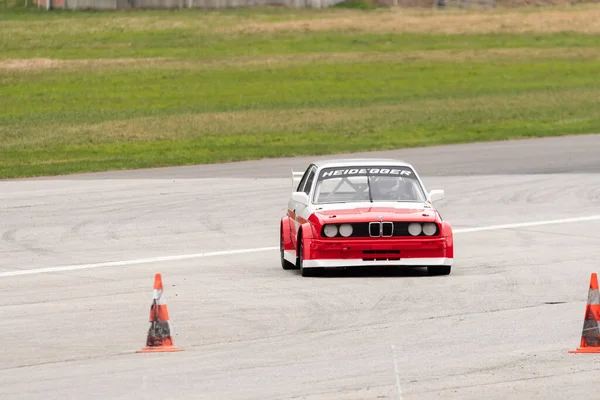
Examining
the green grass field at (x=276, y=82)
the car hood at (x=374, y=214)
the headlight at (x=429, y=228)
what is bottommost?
the green grass field at (x=276, y=82)

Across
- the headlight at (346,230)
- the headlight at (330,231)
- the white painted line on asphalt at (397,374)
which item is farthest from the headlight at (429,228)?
the white painted line on asphalt at (397,374)

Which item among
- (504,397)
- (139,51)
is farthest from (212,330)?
(139,51)

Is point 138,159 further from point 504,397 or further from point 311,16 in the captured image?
point 311,16

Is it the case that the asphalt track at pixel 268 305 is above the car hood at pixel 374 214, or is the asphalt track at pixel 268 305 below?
below

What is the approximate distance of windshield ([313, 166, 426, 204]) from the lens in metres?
16.8

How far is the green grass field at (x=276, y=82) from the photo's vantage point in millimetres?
38281

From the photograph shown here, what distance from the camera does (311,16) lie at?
2694 inches

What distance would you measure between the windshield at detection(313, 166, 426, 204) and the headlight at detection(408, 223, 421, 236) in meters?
0.90

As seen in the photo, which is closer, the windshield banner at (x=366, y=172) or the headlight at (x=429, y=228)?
the headlight at (x=429, y=228)

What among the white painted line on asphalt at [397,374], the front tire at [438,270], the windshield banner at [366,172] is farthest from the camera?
the windshield banner at [366,172]

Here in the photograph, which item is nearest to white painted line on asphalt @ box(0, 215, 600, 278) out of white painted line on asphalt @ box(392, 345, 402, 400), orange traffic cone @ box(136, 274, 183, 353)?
orange traffic cone @ box(136, 274, 183, 353)

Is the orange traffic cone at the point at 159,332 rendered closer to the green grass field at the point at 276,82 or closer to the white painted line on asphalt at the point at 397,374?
the white painted line on asphalt at the point at 397,374

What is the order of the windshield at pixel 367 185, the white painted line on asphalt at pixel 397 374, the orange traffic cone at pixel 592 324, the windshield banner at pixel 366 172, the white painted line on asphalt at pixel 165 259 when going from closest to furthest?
the white painted line on asphalt at pixel 397 374, the orange traffic cone at pixel 592 324, the windshield at pixel 367 185, the white painted line on asphalt at pixel 165 259, the windshield banner at pixel 366 172

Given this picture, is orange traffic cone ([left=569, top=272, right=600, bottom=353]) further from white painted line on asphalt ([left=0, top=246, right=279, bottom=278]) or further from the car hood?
white painted line on asphalt ([left=0, top=246, right=279, bottom=278])
